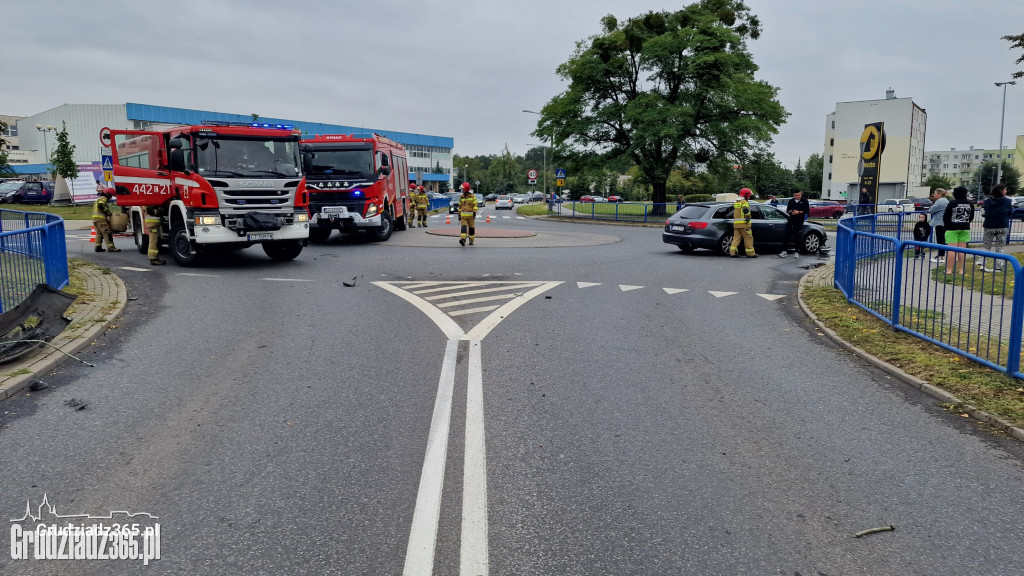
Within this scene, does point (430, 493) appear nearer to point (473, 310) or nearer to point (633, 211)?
point (473, 310)

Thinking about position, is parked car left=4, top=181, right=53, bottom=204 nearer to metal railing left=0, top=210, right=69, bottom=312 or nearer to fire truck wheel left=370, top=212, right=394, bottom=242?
fire truck wheel left=370, top=212, right=394, bottom=242

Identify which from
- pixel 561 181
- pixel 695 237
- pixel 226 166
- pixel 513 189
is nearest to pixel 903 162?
Answer: pixel 513 189

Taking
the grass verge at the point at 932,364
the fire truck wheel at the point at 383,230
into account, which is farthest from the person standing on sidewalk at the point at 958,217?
the fire truck wheel at the point at 383,230

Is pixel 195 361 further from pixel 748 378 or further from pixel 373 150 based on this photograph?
pixel 373 150

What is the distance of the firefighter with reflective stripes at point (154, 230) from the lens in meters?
14.9

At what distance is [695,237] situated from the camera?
18.5 metres

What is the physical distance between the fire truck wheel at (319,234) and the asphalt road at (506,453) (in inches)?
474

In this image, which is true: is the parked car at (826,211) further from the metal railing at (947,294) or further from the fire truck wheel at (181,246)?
the fire truck wheel at (181,246)

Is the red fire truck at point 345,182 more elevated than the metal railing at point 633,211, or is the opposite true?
the red fire truck at point 345,182

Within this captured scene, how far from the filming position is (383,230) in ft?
71.4

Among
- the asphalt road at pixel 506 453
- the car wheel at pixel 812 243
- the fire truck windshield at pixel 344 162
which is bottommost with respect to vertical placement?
the asphalt road at pixel 506 453

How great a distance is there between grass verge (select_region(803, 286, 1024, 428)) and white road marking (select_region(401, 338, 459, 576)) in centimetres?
394

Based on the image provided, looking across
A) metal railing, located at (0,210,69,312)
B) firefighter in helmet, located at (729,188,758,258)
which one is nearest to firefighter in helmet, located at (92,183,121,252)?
metal railing, located at (0,210,69,312)

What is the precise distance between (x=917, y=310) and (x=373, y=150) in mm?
15448
